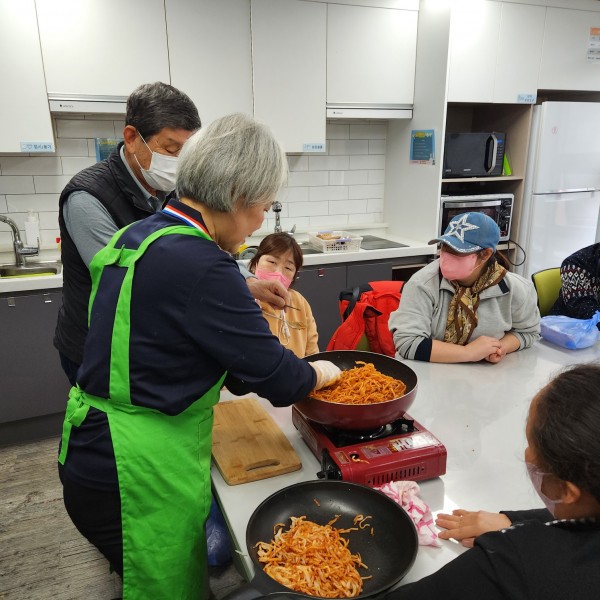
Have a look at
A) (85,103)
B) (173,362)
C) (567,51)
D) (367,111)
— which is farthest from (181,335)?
(567,51)

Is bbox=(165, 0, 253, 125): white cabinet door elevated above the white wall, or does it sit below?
above

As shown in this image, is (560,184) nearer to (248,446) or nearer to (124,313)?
(248,446)

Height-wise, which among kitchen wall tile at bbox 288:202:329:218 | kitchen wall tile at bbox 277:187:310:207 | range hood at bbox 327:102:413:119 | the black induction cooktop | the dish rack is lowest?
the black induction cooktop

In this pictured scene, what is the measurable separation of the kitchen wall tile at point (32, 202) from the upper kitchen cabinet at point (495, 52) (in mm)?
2890

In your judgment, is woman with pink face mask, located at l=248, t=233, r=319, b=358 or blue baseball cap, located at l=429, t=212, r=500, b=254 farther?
woman with pink face mask, located at l=248, t=233, r=319, b=358

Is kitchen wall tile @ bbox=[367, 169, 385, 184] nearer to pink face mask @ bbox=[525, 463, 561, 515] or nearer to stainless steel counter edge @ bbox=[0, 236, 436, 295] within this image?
stainless steel counter edge @ bbox=[0, 236, 436, 295]

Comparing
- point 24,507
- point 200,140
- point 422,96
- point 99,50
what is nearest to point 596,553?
point 200,140

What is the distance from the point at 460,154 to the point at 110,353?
11.0ft

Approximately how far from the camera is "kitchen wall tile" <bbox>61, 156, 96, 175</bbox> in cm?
345

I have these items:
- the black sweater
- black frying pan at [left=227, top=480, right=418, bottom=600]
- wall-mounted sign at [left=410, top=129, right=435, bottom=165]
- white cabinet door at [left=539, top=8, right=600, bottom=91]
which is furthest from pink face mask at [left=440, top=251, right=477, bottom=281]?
white cabinet door at [left=539, top=8, right=600, bottom=91]

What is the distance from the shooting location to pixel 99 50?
301 centimetres

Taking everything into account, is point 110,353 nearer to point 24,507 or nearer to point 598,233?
point 24,507

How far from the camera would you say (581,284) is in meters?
2.54

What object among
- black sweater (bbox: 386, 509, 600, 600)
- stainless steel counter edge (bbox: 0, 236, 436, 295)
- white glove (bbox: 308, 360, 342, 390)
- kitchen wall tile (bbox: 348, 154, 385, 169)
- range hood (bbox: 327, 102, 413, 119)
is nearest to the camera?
black sweater (bbox: 386, 509, 600, 600)
